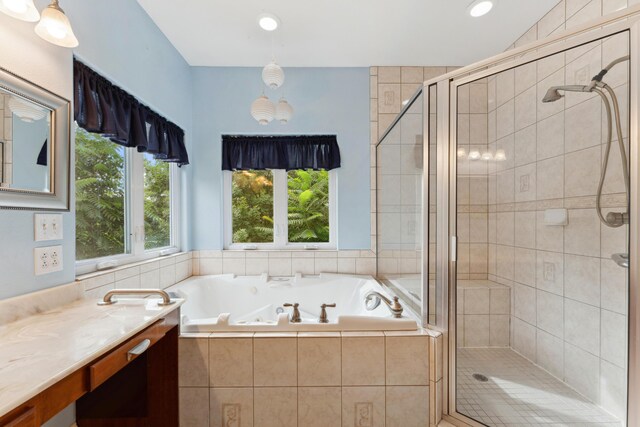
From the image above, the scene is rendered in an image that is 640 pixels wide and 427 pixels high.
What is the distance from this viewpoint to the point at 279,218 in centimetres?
262

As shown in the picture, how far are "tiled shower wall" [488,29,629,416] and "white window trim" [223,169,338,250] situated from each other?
1.33 m

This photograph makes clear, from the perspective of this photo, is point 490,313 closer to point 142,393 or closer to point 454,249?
point 454,249

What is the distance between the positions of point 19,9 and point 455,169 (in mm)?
1817

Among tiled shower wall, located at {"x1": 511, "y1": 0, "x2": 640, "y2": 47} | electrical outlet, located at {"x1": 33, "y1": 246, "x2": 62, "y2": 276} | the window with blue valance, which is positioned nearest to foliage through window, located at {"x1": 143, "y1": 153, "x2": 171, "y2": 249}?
the window with blue valance

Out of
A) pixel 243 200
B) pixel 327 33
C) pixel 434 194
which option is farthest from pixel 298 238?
pixel 327 33

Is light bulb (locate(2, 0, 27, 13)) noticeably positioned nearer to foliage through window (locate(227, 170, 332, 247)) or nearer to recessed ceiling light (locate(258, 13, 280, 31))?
recessed ceiling light (locate(258, 13, 280, 31))

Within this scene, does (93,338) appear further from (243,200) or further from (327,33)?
(327,33)

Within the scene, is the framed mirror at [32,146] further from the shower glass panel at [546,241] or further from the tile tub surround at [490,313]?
the tile tub surround at [490,313]

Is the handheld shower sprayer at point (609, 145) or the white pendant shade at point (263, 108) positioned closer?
the handheld shower sprayer at point (609, 145)

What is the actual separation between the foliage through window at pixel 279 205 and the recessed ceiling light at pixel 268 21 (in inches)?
46.2

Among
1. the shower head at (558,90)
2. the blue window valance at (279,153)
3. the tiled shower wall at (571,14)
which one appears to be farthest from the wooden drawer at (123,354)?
the tiled shower wall at (571,14)

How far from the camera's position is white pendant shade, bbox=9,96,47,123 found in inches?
39.8

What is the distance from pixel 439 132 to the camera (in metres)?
1.43

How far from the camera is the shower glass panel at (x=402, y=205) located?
1.60 m
